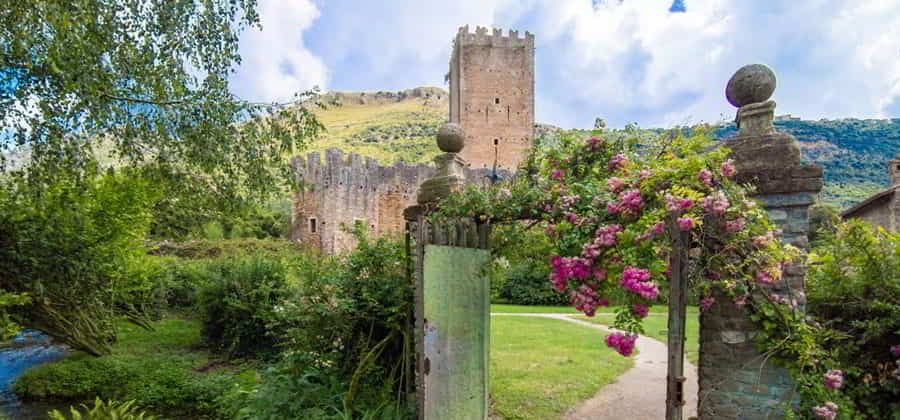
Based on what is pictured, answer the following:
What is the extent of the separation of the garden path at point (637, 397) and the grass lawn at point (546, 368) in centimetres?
15

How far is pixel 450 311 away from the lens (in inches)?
154

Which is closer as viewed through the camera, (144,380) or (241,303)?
(144,380)

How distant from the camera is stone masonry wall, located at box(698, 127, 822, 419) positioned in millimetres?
3057

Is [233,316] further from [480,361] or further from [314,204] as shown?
[314,204]

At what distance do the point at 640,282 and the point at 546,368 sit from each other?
5238 mm

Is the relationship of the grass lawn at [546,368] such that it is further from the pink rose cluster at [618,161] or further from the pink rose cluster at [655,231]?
the pink rose cluster at [655,231]

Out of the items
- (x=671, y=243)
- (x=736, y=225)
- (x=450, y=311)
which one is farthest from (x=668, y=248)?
(x=450, y=311)

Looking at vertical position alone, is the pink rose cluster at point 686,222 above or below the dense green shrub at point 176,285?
above

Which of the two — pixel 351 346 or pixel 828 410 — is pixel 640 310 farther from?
pixel 351 346

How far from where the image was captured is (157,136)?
6098mm

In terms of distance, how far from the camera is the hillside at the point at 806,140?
3947 cm

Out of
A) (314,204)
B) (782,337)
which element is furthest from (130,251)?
(314,204)

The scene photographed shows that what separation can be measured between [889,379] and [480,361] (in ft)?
8.82

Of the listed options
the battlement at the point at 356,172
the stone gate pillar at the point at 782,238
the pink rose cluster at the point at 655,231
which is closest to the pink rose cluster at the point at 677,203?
the pink rose cluster at the point at 655,231
